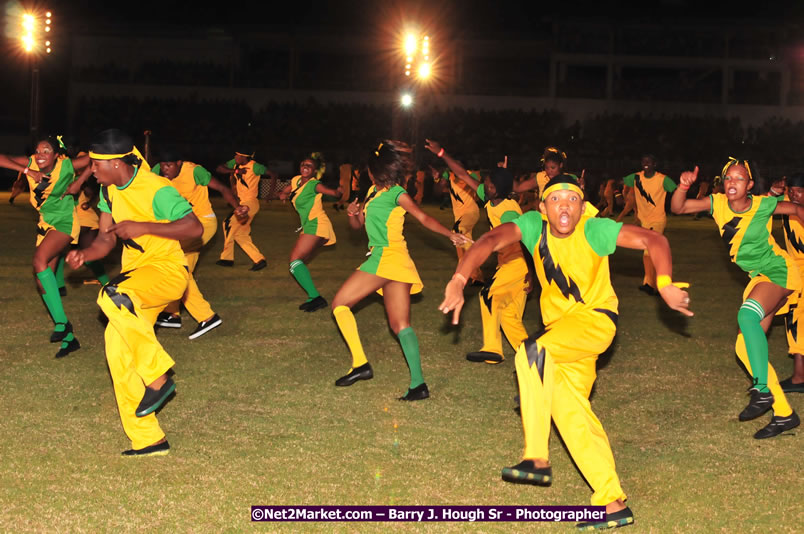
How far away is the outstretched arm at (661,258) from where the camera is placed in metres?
4.50

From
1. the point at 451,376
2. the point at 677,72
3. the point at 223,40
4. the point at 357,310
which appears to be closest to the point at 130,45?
the point at 223,40

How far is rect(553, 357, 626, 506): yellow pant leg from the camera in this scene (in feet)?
15.4

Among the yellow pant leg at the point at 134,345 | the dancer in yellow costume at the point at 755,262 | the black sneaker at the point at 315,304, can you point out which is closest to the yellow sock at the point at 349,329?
the yellow pant leg at the point at 134,345

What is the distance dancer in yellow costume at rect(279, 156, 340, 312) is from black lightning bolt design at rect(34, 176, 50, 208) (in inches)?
125

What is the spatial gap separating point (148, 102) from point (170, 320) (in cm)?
4163

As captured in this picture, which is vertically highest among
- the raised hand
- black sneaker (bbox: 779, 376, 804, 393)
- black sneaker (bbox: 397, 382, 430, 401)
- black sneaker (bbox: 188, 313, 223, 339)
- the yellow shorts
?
the raised hand

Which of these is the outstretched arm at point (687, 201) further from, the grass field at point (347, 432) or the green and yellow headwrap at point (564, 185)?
the green and yellow headwrap at point (564, 185)

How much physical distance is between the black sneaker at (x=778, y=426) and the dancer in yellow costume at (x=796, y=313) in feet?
4.10

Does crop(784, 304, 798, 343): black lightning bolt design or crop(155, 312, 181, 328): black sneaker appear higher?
crop(784, 304, 798, 343): black lightning bolt design

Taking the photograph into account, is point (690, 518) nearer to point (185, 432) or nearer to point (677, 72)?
point (185, 432)

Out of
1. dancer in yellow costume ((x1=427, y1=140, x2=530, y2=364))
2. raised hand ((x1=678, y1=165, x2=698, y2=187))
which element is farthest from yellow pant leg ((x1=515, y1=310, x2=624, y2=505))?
dancer in yellow costume ((x1=427, y1=140, x2=530, y2=364))

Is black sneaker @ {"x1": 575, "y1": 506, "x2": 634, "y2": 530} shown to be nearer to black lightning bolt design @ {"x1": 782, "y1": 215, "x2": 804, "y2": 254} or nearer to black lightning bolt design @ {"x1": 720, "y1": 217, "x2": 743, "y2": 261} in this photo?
black lightning bolt design @ {"x1": 720, "y1": 217, "x2": 743, "y2": 261}

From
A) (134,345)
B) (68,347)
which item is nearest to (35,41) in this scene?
(68,347)

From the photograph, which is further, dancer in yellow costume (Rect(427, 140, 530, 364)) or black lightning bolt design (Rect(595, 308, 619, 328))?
dancer in yellow costume (Rect(427, 140, 530, 364))
